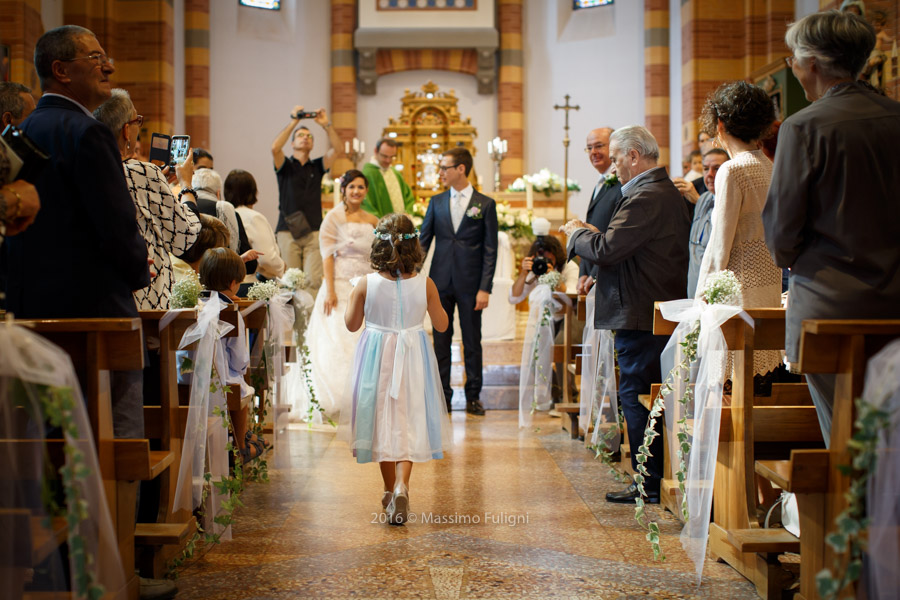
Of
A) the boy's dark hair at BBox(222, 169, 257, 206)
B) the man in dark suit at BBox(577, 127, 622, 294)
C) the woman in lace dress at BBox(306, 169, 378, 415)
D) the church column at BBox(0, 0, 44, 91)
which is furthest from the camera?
the church column at BBox(0, 0, 44, 91)

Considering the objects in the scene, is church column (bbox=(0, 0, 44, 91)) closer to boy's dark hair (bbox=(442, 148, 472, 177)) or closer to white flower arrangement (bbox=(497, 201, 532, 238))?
boy's dark hair (bbox=(442, 148, 472, 177))

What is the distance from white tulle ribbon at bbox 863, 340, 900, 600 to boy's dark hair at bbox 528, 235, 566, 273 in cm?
462

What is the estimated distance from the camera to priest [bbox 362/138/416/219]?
7.73 metres

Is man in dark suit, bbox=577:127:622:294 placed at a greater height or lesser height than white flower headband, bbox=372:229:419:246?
greater

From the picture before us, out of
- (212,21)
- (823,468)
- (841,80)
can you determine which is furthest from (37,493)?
(212,21)

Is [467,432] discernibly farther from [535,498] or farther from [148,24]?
[148,24]

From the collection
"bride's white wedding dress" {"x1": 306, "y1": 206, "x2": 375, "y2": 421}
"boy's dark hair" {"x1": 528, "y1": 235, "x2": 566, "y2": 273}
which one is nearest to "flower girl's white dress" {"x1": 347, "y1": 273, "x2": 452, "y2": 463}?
"bride's white wedding dress" {"x1": 306, "y1": 206, "x2": 375, "y2": 421}

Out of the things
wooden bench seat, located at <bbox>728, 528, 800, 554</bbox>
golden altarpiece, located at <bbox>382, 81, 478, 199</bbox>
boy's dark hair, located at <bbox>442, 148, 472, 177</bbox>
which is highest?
golden altarpiece, located at <bbox>382, 81, 478, 199</bbox>

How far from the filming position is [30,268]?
2.72m

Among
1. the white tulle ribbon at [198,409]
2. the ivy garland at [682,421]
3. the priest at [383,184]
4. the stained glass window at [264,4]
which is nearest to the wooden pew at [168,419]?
the white tulle ribbon at [198,409]

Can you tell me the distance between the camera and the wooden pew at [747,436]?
119 inches

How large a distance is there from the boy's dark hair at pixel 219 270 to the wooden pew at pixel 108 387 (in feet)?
5.02

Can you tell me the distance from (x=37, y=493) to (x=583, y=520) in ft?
7.93

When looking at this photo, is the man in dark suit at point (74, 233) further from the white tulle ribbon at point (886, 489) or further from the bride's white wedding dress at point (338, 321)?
the bride's white wedding dress at point (338, 321)
